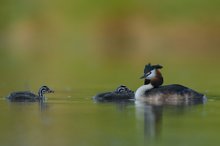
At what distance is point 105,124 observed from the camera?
18250 millimetres

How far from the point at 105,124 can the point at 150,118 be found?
1.22 metres

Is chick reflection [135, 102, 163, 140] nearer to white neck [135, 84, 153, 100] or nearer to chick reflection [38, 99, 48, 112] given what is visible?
white neck [135, 84, 153, 100]

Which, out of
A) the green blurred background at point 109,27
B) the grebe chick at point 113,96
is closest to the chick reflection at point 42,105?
the grebe chick at point 113,96

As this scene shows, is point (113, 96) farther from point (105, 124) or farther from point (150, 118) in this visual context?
point (105, 124)

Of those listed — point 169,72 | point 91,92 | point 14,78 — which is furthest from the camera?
point 169,72

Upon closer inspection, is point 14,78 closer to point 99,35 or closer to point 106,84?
point 106,84

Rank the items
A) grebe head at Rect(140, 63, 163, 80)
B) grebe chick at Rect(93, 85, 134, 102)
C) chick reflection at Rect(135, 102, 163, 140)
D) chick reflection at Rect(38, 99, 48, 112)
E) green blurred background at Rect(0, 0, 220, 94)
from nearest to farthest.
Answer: chick reflection at Rect(135, 102, 163, 140) → chick reflection at Rect(38, 99, 48, 112) → grebe chick at Rect(93, 85, 134, 102) → grebe head at Rect(140, 63, 163, 80) → green blurred background at Rect(0, 0, 220, 94)

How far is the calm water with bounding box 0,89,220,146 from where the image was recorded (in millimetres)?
16438

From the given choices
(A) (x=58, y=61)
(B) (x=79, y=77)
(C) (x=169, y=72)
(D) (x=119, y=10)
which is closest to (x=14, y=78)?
(B) (x=79, y=77)

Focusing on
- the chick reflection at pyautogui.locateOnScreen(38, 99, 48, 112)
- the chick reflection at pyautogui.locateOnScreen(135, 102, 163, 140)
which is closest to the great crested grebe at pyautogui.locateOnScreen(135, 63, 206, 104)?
the chick reflection at pyautogui.locateOnScreen(135, 102, 163, 140)

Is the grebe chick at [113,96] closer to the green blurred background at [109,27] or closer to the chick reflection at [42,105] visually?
Result: the chick reflection at [42,105]

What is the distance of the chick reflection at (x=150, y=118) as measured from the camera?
17250 millimetres

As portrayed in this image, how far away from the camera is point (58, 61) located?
43469mm

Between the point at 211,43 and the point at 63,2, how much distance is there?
33.4 feet
